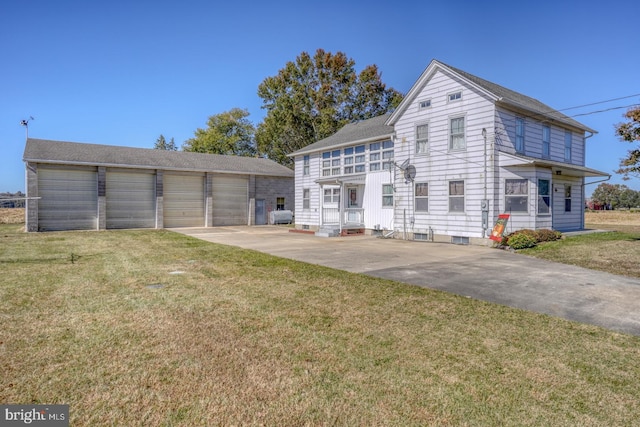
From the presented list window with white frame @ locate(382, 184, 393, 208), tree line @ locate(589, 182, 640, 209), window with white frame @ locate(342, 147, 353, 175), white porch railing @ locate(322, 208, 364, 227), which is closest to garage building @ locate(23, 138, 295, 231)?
white porch railing @ locate(322, 208, 364, 227)

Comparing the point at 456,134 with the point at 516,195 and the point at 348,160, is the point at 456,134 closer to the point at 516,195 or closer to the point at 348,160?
the point at 516,195

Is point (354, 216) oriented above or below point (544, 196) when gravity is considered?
below

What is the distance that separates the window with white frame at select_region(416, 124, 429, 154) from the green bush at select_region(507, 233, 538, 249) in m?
5.57

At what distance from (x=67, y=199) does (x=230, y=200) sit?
10.2m

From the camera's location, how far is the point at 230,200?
2677 centimetres

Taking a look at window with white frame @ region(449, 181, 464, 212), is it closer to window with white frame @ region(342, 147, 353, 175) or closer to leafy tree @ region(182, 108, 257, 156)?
window with white frame @ region(342, 147, 353, 175)

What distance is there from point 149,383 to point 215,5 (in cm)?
1375

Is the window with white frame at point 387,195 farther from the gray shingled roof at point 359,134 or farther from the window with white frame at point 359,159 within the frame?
the gray shingled roof at point 359,134

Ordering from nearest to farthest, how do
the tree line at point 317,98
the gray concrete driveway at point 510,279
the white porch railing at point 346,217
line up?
the gray concrete driveway at point 510,279 < the white porch railing at point 346,217 < the tree line at point 317,98

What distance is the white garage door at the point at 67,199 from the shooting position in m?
20.2

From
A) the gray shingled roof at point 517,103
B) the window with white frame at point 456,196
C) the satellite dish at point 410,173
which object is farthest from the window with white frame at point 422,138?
the gray shingled roof at point 517,103

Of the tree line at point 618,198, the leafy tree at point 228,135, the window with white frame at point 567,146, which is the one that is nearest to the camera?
the window with white frame at point 567,146

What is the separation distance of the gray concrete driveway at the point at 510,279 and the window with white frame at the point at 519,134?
5.29 meters

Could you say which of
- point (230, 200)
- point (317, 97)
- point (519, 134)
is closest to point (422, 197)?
point (519, 134)
